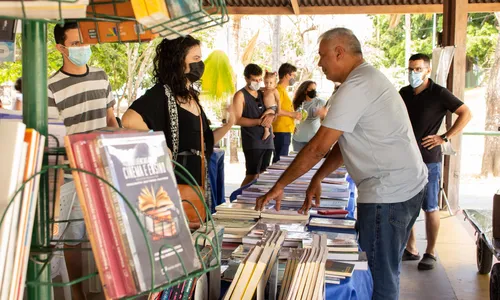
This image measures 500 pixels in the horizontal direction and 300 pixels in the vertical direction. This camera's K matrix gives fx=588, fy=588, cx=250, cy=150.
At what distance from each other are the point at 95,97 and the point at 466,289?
2902 mm

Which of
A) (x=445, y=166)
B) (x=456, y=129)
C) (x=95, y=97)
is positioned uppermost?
(x=95, y=97)

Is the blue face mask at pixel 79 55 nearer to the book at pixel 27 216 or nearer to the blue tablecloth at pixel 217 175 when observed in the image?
the book at pixel 27 216

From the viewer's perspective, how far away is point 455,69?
6695 mm

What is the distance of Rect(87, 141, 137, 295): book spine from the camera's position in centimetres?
94

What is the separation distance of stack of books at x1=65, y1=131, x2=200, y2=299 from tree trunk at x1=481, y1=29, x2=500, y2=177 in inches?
525

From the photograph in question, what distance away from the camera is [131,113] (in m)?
2.77

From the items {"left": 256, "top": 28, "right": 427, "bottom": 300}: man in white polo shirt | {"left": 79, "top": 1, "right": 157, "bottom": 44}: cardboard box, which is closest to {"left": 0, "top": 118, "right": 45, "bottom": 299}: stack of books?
{"left": 79, "top": 1, "right": 157, "bottom": 44}: cardboard box

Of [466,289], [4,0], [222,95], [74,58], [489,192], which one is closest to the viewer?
[4,0]

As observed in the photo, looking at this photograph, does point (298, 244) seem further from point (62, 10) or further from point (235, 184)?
point (235, 184)

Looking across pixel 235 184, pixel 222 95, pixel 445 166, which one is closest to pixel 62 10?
pixel 445 166


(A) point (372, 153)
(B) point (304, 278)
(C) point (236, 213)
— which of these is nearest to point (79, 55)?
(C) point (236, 213)

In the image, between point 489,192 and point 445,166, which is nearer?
point 445,166

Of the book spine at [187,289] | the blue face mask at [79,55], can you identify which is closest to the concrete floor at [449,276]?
the blue face mask at [79,55]

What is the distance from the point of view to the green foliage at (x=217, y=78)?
12.3m
